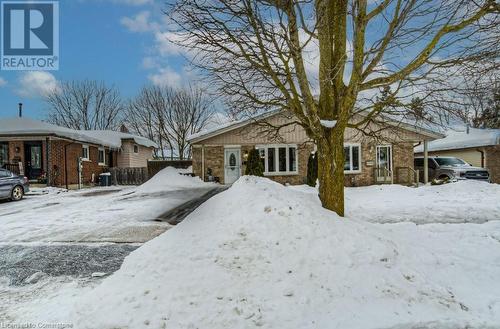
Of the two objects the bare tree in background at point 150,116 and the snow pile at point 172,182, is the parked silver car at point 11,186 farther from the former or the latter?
the bare tree in background at point 150,116

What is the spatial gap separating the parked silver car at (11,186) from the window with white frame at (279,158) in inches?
471

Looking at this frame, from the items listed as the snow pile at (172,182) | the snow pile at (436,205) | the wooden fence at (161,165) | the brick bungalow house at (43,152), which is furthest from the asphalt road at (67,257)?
the wooden fence at (161,165)

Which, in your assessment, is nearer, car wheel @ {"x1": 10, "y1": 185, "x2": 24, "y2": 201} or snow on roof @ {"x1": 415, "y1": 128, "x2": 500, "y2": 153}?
car wheel @ {"x1": 10, "y1": 185, "x2": 24, "y2": 201}

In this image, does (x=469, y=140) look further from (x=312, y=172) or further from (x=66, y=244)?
(x=66, y=244)

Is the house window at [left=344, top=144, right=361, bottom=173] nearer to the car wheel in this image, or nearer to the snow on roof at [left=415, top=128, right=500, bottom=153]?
the snow on roof at [left=415, top=128, right=500, bottom=153]

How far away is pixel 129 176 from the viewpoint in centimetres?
2272

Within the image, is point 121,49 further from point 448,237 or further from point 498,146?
point 498,146

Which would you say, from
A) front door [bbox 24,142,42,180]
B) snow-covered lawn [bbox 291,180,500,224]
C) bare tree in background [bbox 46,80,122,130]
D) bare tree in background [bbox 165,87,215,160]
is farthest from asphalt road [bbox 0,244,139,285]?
bare tree in background [bbox 46,80,122,130]

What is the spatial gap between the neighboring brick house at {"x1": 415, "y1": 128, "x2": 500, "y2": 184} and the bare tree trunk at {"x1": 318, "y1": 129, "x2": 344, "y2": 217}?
60.7 ft

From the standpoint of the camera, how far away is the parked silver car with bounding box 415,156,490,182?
17.2 metres

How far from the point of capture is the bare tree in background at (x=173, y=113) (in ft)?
108

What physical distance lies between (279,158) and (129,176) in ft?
37.5

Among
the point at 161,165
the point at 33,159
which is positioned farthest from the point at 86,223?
the point at 161,165

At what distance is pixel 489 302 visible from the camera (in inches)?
140
